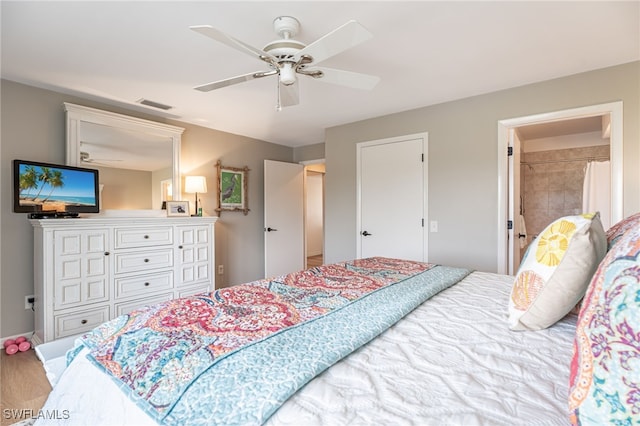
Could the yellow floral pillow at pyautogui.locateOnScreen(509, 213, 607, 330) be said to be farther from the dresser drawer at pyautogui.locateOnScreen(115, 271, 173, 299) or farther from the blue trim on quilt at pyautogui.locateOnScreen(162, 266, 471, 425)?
the dresser drawer at pyautogui.locateOnScreen(115, 271, 173, 299)

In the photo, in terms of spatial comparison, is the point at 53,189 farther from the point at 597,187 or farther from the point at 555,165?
the point at 555,165

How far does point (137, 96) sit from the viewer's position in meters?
2.89

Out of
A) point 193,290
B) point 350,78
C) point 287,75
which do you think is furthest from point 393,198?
point 193,290

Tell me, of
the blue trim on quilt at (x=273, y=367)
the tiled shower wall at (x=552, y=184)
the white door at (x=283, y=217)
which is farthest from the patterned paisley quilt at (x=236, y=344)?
the tiled shower wall at (x=552, y=184)

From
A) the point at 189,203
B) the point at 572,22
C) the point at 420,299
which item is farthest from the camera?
the point at 189,203

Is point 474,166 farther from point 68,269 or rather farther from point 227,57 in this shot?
point 68,269

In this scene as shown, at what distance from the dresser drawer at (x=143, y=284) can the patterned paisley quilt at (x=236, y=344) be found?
195cm

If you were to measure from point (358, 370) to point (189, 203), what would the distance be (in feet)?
11.1

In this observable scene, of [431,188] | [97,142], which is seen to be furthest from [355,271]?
[97,142]

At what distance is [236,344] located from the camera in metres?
0.87

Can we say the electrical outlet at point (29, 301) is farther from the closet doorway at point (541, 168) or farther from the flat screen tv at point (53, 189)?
the closet doorway at point (541, 168)

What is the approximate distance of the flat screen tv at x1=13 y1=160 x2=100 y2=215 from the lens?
251cm

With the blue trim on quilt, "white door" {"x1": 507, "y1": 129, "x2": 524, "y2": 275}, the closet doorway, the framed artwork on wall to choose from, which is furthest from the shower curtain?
the framed artwork on wall

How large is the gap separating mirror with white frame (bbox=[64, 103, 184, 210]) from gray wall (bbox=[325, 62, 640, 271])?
8.01 ft
